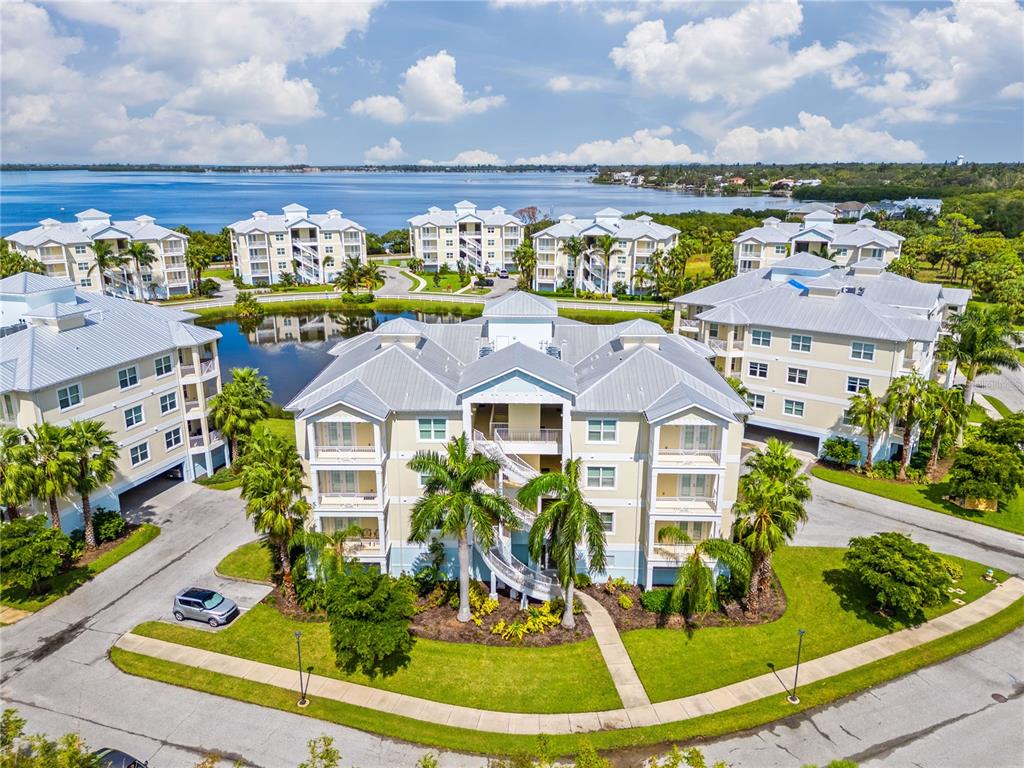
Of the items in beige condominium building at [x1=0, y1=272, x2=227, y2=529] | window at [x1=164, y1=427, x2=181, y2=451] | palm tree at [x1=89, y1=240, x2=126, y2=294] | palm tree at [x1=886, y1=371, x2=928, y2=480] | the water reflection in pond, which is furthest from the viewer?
palm tree at [x1=89, y1=240, x2=126, y2=294]

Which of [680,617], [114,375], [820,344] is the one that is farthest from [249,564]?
[820,344]

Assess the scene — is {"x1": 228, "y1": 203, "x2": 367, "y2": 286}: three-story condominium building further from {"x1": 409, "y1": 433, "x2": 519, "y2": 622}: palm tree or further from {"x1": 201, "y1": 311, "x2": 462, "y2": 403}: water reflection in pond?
{"x1": 409, "y1": 433, "x2": 519, "y2": 622}: palm tree

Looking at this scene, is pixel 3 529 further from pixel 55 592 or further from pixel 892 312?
pixel 892 312

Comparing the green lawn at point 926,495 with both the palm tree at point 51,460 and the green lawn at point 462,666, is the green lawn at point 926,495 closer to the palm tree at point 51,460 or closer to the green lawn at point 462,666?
the green lawn at point 462,666

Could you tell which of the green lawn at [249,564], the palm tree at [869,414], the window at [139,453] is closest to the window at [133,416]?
the window at [139,453]

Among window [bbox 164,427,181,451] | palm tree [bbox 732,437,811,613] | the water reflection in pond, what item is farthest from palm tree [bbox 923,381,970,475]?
the water reflection in pond

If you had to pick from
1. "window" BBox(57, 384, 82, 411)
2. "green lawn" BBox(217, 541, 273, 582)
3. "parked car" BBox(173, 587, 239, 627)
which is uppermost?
"window" BBox(57, 384, 82, 411)

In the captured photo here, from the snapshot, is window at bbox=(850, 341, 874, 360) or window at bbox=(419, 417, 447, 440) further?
window at bbox=(850, 341, 874, 360)
